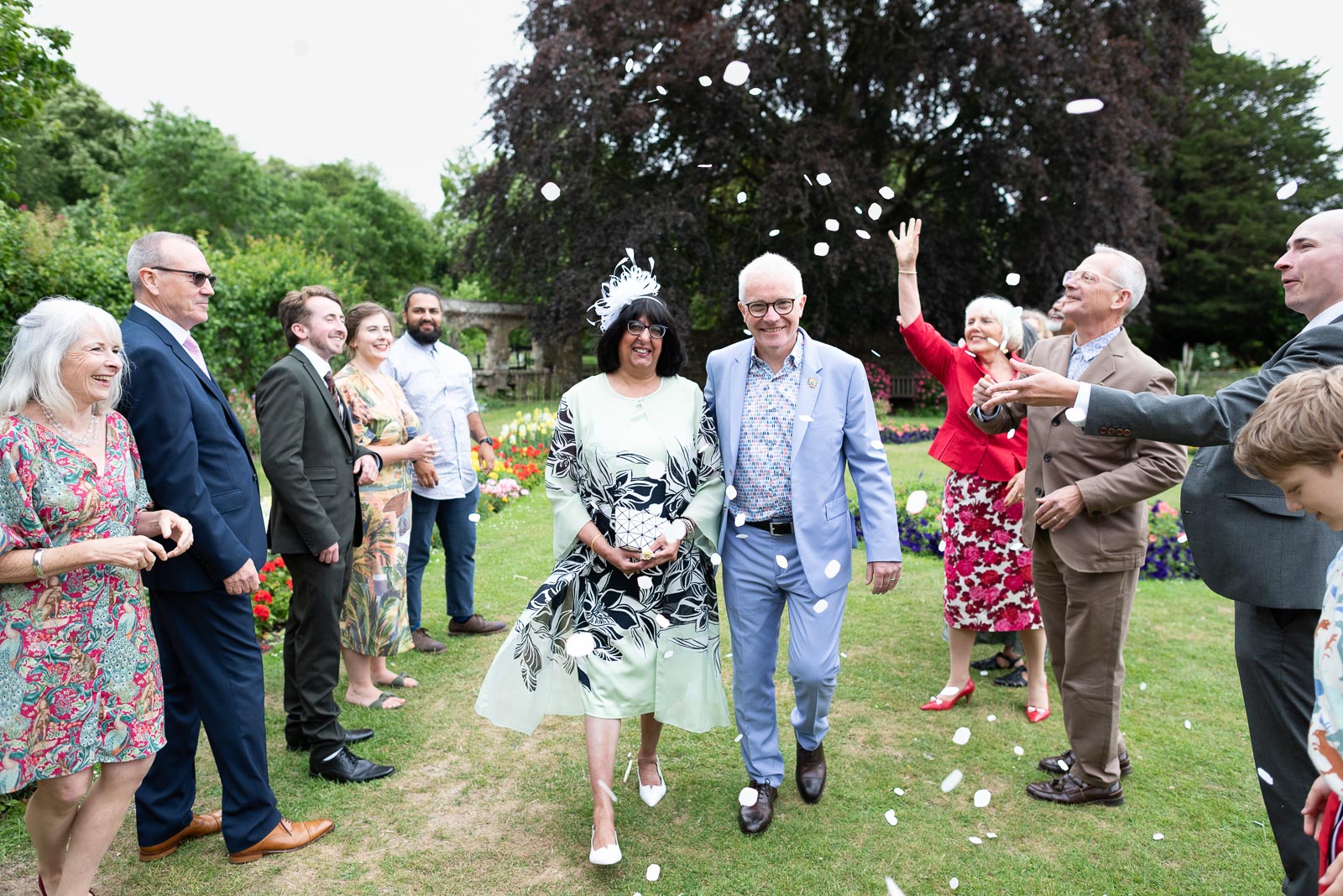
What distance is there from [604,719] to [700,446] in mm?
1118

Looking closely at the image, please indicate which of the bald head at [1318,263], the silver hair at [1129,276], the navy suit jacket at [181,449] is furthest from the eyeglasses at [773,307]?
the navy suit jacket at [181,449]

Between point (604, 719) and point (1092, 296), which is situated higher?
point (1092, 296)

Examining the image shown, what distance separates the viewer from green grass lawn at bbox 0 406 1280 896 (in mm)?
2992

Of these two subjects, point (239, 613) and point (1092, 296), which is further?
point (1092, 296)

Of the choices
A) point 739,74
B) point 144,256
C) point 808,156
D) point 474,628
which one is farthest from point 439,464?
point 808,156

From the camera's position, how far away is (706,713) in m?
3.33

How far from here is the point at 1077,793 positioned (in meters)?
3.49

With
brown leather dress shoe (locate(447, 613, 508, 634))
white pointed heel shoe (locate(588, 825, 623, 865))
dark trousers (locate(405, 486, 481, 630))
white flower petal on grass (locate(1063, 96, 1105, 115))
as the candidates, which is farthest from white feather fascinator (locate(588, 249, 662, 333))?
white flower petal on grass (locate(1063, 96, 1105, 115))

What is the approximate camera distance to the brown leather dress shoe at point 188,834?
122 inches

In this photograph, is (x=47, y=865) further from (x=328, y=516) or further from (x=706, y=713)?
(x=706, y=713)

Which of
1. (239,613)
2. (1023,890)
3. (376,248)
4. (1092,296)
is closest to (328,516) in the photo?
(239,613)

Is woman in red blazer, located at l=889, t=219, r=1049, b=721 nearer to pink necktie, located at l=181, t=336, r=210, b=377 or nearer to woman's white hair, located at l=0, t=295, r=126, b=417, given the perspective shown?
pink necktie, located at l=181, t=336, r=210, b=377

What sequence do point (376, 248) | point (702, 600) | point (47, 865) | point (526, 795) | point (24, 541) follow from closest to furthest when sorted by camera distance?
1. point (24, 541)
2. point (47, 865)
3. point (702, 600)
4. point (526, 795)
5. point (376, 248)

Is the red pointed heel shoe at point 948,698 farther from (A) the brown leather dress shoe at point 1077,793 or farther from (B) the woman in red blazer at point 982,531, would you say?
(A) the brown leather dress shoe at point 1077,793
